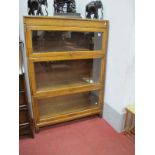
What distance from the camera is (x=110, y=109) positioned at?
223 cm

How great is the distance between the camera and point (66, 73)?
234cm

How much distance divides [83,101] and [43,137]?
2.65 feet

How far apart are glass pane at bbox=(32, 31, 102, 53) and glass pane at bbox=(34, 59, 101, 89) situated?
19 centimetres

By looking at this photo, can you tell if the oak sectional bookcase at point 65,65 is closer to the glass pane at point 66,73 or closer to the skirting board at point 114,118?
the glass pane at point 66,73

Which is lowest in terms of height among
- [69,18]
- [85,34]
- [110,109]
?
[110,109]

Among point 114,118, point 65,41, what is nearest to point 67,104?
point 114,118

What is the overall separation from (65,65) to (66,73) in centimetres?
16

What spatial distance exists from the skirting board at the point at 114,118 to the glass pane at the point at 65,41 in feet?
2.82

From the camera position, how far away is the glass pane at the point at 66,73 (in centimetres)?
210

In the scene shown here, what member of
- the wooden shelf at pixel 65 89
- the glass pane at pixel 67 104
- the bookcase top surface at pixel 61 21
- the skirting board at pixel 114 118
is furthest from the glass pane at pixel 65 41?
the skirting board at pixel 114 118

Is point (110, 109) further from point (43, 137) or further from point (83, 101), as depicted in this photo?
point (43, 137)

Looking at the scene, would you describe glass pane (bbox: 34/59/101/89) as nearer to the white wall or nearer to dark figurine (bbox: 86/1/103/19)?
the white wall
